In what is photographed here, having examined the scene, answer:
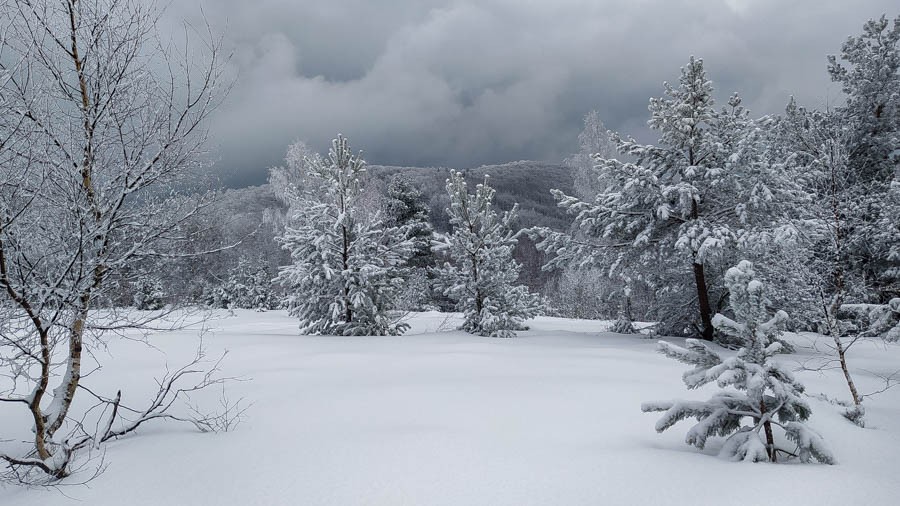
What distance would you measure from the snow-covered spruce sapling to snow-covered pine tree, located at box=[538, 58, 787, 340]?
264 inches

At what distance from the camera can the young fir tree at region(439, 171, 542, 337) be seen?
43.3ft

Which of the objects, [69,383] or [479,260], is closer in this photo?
[69,383]

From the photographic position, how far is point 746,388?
334cm

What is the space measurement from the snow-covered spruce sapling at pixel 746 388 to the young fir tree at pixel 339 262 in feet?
29.7

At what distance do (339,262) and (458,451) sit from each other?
9512 millimetres

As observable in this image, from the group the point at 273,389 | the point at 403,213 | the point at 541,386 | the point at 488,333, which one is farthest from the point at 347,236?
the point at 403,213

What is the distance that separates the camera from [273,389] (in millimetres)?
5660

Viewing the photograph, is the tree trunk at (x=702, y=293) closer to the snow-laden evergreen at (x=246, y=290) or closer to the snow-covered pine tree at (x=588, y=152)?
the snow-covered pine tree at (x=588, y=152)

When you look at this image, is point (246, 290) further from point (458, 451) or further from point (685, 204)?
point (458, 451)

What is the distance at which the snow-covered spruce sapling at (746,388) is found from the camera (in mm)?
3283

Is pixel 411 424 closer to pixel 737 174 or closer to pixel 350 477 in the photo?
pixel 350 477

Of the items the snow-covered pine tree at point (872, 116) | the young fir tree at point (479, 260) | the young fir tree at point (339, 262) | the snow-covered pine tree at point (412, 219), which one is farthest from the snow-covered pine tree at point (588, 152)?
the young fir tree at point (339, 262)

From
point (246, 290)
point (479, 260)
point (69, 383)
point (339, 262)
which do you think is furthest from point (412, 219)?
point (69, 383)

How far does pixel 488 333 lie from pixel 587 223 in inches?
155
